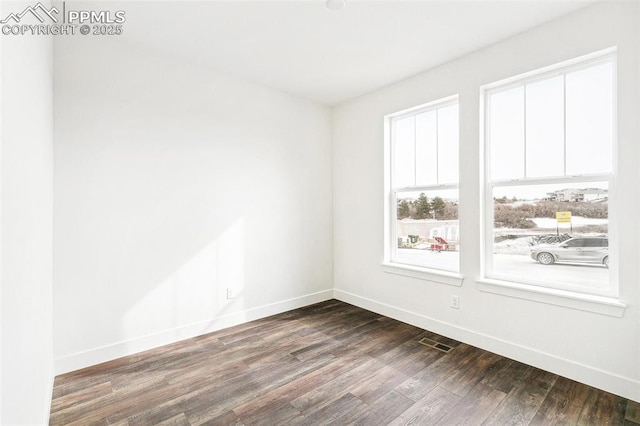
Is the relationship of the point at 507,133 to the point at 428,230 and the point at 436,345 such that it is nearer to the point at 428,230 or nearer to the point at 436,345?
the point at 428,230

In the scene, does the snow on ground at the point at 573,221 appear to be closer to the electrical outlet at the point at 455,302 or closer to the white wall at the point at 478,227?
the white wall at the point at 478,227

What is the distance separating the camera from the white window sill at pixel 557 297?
218 centimetres

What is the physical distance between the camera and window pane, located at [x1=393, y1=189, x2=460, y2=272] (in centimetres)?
324

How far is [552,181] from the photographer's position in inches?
101

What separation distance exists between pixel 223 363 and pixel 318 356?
32.5 inches

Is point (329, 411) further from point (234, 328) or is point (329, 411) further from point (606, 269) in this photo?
point (606, 269)

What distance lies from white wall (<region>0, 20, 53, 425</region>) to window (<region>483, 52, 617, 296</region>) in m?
3.22

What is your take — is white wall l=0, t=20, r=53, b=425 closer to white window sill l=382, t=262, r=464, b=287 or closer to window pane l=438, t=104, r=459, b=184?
white window sill l=382, t=262, r=464, b=287

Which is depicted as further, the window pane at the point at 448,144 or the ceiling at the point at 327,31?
the window pane at the point at 448,144

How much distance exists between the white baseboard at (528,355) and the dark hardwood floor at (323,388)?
6 cm

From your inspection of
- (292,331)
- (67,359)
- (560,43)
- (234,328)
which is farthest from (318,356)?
(560,43)

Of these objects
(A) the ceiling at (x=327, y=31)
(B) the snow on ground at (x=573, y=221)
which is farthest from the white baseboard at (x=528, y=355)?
(A) the ceiling at (x=327, y=31)

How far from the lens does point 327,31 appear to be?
8.57 ft

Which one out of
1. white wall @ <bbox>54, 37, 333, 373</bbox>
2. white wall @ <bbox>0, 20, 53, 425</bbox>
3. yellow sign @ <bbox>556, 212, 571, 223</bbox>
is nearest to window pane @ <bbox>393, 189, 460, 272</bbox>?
yellow sign @ <bbox>556, 212, 571, 223</bbox>
